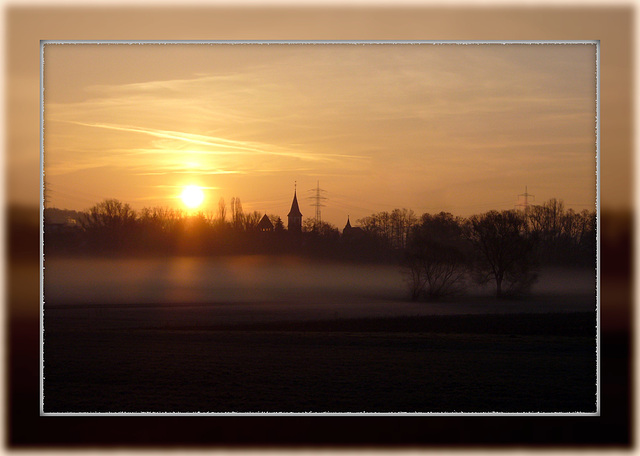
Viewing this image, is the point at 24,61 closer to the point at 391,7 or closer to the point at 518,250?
the point at 391,7

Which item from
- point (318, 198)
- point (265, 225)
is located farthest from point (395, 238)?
point (265, 225)

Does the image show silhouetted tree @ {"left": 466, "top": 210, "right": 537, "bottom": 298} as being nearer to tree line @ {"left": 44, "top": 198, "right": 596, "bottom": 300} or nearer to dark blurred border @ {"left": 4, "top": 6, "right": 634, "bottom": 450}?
tree line @ {"left": 44, "top": 198, "right": 596, "bottom": 300}

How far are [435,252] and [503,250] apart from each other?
72cm

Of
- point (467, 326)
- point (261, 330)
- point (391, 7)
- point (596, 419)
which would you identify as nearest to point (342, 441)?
point (261, 330)

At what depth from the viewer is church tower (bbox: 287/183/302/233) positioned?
20.1ft

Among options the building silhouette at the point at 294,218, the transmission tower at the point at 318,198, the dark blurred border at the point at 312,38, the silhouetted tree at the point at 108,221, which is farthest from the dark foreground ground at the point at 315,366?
the transmission tower at the point at 318,198

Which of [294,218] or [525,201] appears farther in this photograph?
[294,218]

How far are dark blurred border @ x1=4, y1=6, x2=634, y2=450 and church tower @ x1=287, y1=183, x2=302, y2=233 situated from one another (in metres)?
1.72

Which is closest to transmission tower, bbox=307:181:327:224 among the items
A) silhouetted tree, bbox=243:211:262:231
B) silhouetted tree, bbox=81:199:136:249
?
silhouetted tree, bbox=243:211:262:231

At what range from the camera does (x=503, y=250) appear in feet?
20.0

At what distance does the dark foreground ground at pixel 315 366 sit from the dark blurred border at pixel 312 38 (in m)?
0.16

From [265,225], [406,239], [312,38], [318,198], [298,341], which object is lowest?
[298,341]

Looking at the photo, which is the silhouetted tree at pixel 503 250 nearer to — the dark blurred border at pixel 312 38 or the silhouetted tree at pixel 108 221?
the dark blurred border at pixel 312 38

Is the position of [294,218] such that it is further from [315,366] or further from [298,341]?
[315,366]
